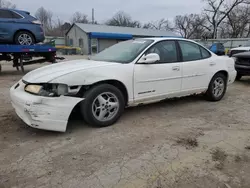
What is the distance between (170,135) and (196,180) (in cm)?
105

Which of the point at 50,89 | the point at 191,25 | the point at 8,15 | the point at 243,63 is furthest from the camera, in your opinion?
the point at 191,25

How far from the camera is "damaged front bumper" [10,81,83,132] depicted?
285 centimetres

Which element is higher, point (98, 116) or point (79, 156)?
point (98, 116)

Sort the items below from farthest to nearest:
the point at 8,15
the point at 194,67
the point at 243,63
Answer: the point at 8,15 → the point at 243,63 → the point at 194,67

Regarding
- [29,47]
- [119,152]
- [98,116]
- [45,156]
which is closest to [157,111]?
[98,116]

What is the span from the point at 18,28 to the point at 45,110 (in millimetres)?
7007

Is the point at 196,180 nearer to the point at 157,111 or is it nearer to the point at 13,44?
the point at 157,111

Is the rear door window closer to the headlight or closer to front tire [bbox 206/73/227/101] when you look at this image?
the headlight

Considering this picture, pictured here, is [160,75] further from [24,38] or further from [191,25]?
[191,25]

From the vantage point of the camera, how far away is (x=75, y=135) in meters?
3.15

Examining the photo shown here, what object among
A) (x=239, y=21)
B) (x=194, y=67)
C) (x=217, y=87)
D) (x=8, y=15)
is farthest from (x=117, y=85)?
(x=239, y=21)

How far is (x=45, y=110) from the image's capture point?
2.87 m

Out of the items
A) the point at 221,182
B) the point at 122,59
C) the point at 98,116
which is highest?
the point at 122,59

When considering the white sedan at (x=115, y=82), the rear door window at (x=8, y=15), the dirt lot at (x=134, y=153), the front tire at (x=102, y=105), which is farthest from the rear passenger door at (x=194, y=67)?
the rear door window at (x=8, y=15)
